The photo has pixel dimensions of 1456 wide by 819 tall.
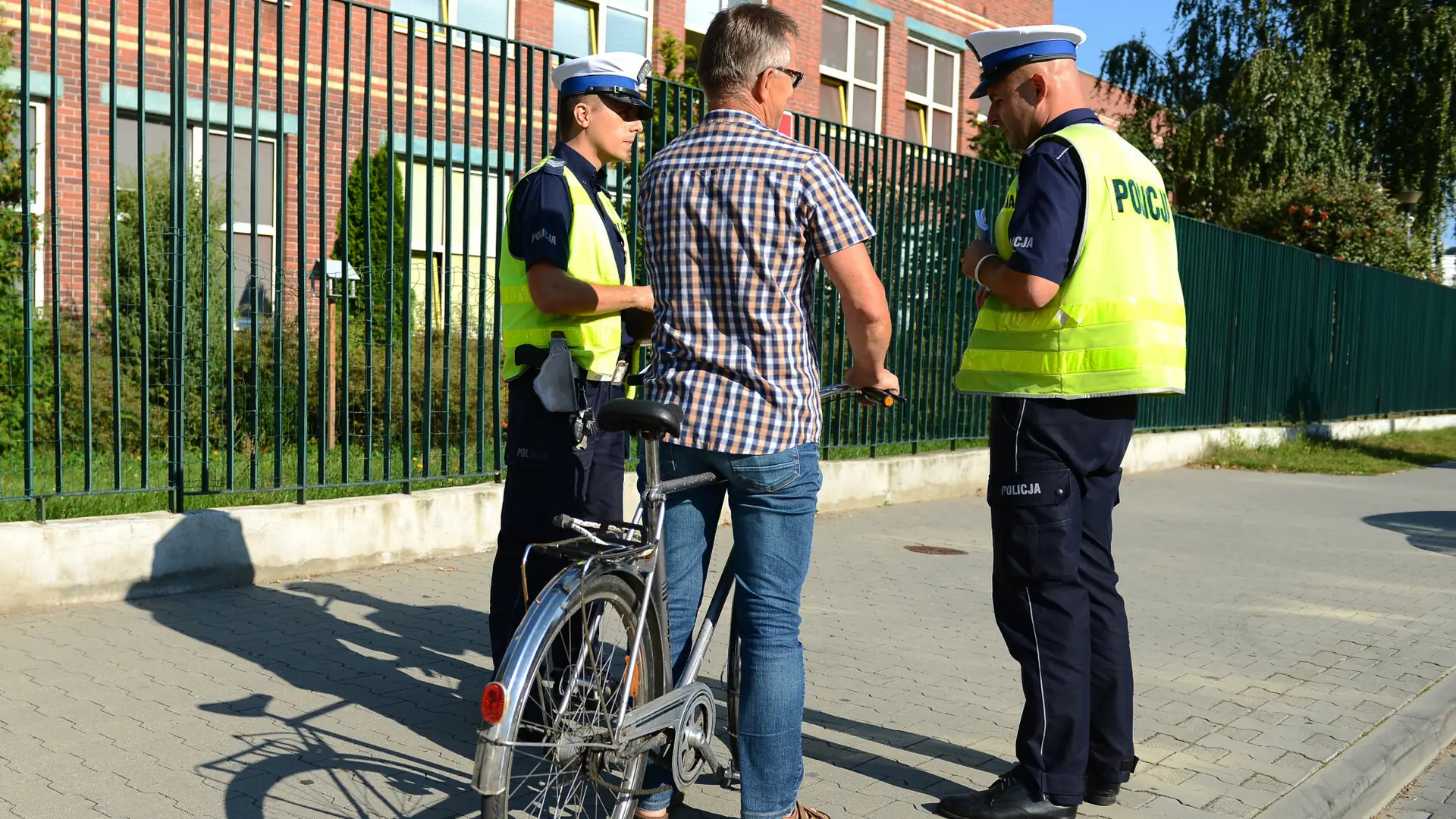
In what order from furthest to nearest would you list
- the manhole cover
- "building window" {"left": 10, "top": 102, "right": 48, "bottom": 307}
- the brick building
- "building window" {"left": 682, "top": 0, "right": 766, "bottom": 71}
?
"building window" {"left": 682, "top": 0, "right": 766, "bottom": 71}, the manhole cover, the brick building, "building window" {"left": 10, "top": 102, "right": 48, "bottom": 307}

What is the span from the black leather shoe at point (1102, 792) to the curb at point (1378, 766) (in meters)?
0.41

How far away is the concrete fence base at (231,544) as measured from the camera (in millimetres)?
5574

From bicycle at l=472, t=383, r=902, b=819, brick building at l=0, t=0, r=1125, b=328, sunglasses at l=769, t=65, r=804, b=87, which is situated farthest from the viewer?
brick building at l=0, t=0, r=1125, b=328

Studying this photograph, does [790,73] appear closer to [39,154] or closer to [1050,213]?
[1050,213]

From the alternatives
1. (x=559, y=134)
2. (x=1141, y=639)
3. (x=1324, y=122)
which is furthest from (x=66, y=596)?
(x=1324, y=122)

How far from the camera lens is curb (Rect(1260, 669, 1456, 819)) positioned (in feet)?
13.3

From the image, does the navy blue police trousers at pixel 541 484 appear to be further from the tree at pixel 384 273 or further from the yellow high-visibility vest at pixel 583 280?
the tree at pixel 384 273

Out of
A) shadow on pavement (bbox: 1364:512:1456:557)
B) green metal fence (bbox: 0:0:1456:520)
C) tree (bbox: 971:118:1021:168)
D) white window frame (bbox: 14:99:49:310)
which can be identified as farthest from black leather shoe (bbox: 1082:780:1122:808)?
tree (bbox: 971:118:1021:168)

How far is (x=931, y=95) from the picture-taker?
22.1 meters

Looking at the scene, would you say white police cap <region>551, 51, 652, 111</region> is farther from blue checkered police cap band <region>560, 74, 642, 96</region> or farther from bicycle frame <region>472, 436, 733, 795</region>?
bicycle frame <region>472, 436, 733, 795</region>

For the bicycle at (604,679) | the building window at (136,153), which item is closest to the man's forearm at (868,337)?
the bicycle at (604,679)

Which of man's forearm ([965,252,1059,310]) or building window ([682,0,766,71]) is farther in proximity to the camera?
building window ([682,0,766,71])

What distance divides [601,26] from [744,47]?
13.1 meters

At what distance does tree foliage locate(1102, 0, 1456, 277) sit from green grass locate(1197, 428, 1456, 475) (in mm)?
4111
